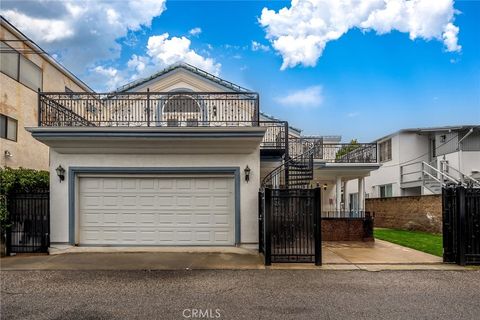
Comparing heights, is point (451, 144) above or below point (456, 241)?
above

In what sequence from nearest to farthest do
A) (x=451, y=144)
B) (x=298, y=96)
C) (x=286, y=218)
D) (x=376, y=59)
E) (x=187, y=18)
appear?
1. (x=286, y=218)
2. (x=187, y=18)
3. (x=376, y=59)
4. (x=298, y=96)
5. (x=451, y=144)

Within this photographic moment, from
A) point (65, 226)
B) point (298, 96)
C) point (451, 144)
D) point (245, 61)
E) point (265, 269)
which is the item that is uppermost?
point (245, 61)

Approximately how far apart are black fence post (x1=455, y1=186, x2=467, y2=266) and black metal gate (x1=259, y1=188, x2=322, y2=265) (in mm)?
3409

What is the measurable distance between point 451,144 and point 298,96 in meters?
9.24

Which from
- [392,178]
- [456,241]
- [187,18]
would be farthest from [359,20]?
[392,178]

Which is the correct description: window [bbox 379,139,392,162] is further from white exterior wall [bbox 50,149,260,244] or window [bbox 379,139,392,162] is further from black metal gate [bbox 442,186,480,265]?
white exterior wall [bbox 50,149,260,244]

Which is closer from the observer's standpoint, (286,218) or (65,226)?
(286,218)

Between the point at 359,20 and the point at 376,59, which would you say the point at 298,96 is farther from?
the point at 359,20

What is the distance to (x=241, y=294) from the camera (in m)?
6.44

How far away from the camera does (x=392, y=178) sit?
23859mm

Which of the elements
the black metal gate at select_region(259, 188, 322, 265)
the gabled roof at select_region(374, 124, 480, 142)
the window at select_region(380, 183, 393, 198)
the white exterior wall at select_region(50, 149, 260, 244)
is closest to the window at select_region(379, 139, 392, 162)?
the gabled roof at select_region(374, 124, 480, 142)

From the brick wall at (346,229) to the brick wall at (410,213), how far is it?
479cm

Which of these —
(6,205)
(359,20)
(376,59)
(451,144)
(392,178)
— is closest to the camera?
(6,205)

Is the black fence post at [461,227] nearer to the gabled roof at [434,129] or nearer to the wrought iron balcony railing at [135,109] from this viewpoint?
the wrought iron balcony railing at [135,109]
